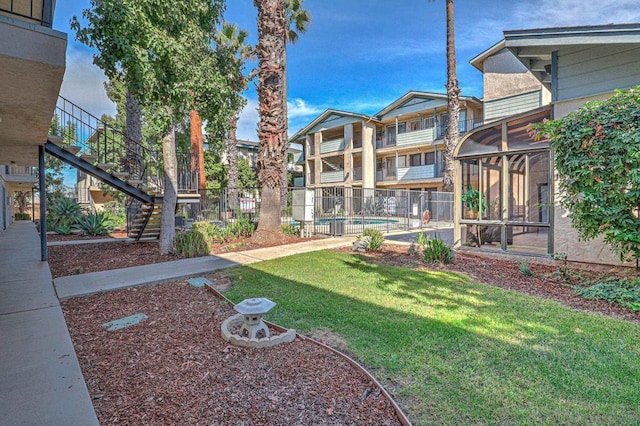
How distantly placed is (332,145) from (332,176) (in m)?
2.91

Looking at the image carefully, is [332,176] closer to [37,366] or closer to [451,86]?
[451,86]

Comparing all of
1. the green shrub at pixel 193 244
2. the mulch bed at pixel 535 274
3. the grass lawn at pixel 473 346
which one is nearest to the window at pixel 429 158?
the mulch bed at pixel 535 274

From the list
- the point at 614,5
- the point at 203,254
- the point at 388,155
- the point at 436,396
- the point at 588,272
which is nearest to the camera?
the point at 436,396

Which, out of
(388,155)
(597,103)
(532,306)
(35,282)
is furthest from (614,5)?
(388,155)

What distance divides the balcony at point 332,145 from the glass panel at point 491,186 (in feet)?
69.3

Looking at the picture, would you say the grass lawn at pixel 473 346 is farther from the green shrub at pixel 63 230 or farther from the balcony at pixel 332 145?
the balcony at pixel 332 145

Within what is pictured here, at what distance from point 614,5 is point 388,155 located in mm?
18806

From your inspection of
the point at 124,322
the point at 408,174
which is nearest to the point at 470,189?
the point at 124,322

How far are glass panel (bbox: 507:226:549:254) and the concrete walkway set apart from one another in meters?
8.66

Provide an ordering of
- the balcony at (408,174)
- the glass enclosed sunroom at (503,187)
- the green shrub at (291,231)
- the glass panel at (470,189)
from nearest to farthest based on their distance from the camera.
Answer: the glass enclosed sunroom at (503,187), the glass panel at (470,189), the green shrub at (291,231), the balcony at (408,174)

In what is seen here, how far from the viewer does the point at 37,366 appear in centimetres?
259

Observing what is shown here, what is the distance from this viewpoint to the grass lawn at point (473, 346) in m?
2.31

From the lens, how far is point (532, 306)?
4.46 meters

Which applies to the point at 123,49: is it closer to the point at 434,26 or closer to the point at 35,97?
the point at 35,97
